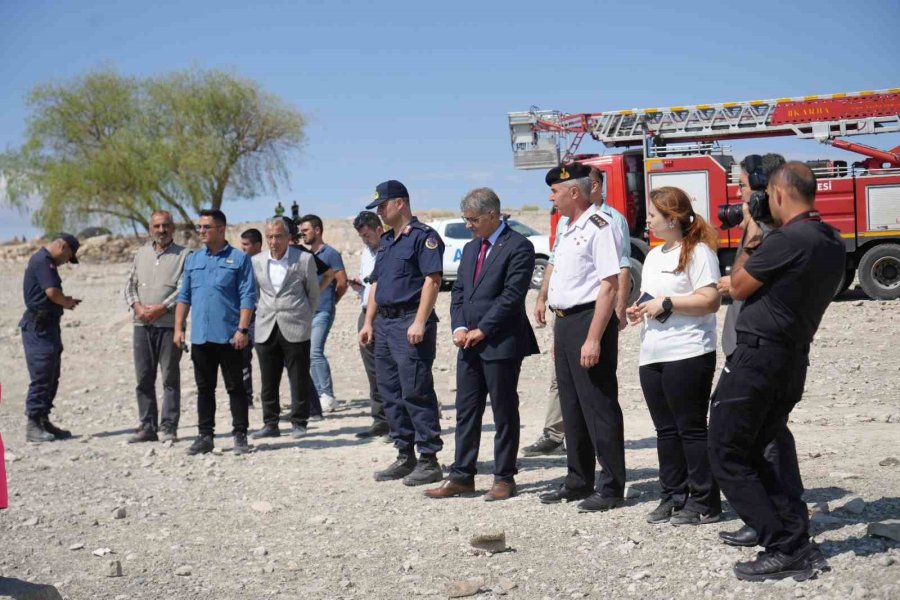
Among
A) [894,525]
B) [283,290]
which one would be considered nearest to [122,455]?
[283,290]

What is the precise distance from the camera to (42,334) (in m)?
9.84

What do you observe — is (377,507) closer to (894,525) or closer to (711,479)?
(711,479)

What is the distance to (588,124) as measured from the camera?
1994 cm

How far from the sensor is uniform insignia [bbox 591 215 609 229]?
5891 mm

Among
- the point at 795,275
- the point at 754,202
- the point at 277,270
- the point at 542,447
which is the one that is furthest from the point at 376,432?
the point at 795,275

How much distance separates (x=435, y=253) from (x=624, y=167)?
1166cm

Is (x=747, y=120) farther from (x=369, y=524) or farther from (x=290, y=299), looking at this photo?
(x=369, y=524)

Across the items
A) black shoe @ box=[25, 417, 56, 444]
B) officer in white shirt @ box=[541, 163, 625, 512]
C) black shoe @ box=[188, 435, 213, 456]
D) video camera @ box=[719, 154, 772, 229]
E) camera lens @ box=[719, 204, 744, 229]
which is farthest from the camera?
black shoe @ box=[25, 417, 56, 444]

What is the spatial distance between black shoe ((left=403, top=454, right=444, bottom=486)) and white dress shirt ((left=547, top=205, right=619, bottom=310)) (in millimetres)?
1731

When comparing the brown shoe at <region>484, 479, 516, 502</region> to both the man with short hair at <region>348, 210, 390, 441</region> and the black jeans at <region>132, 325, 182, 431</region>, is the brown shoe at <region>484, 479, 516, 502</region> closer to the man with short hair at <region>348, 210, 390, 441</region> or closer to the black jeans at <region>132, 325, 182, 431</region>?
the man with short hair at <region>348, 210, 390, 441</region>

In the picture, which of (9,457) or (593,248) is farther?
(9,457)

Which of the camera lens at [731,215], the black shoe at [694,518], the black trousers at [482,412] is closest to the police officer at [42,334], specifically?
the black trousers at [482,412]

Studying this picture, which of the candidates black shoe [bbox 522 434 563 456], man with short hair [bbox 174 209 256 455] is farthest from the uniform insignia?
man with short hair [bbox 174 209 256 455]

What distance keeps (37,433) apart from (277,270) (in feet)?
9.49
